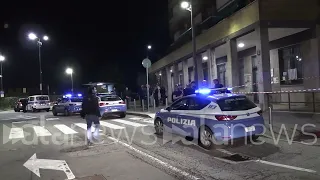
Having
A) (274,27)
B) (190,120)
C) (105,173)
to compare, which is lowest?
(105,173)

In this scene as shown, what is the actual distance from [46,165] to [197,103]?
4.48 metres

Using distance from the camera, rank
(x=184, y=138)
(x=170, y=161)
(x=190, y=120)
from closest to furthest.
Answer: (x=170, y=161) < (x=190, y=120) < (x=184, y=138)

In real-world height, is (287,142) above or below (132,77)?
Result: below

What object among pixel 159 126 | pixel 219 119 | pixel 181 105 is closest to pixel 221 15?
pixel 159 126

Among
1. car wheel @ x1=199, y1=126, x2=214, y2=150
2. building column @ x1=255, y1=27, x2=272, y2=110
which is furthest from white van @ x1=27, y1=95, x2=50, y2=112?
car wheel @ x1=199, y1=126, x2=214, y2=150

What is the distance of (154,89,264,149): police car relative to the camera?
8.71m

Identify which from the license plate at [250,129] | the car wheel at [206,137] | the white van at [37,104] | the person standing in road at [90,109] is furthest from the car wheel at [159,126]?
the white van at [37,104]

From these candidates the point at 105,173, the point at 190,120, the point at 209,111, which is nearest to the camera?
the point at 105,173

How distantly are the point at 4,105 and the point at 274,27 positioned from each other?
42774mm

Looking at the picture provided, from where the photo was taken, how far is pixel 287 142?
9.37 m

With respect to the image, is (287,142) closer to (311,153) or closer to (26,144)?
(311,153)

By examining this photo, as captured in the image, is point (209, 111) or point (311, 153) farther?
point (209, 111)

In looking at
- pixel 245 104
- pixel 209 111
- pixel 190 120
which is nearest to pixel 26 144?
pixel 190 120

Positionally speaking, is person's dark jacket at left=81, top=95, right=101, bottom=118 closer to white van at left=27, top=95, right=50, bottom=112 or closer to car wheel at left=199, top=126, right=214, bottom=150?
car wheel at left=199, top=126, right=214, bottom=150
